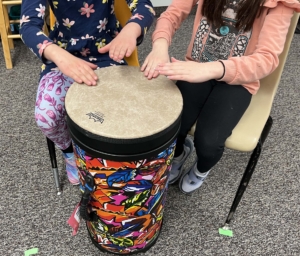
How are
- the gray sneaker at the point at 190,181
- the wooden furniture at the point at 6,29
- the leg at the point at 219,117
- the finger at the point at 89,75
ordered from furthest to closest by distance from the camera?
the wooden furniture at the point at 6,29 < the gray sneaker at the point at 190,181 < the leg at the point at 219,117 < the finger at the point at 89,75

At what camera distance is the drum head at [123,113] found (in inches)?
27.9

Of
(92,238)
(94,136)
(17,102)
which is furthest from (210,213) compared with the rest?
(17,102)

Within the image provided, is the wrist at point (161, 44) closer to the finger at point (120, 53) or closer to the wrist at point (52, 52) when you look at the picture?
the finger at point (120, 53)

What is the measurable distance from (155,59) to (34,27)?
342mm

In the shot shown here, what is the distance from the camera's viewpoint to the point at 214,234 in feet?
3.76

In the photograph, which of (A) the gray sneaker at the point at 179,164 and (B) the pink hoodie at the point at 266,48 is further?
(A) the gray sneaker at the point at 179,164

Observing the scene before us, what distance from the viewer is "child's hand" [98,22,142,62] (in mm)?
924

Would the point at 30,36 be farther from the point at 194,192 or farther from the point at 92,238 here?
the point at 194,192

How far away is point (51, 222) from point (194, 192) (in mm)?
517

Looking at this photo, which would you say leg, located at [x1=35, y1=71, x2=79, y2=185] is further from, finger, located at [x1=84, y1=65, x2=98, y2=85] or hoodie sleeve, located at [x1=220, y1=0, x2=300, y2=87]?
hoodie sleeve, located at [x1=220, y1=0, x2=300, y2=87]

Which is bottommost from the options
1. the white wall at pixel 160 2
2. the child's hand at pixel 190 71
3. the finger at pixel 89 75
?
the white wall at pixel 160 2

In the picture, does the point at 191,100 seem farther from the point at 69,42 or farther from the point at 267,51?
the point at 69,42

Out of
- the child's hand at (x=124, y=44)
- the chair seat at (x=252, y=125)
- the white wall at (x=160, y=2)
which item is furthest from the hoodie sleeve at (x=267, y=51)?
the white wall at (x=160, y=2)

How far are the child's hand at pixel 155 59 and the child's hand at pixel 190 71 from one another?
0.10 feet
